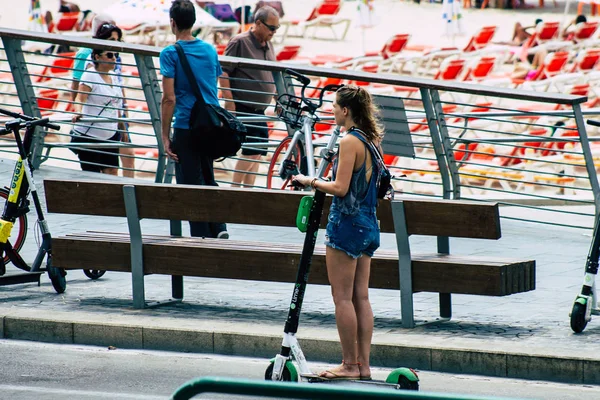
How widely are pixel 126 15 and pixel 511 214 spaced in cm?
2127

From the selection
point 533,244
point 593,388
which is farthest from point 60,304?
point 533,244

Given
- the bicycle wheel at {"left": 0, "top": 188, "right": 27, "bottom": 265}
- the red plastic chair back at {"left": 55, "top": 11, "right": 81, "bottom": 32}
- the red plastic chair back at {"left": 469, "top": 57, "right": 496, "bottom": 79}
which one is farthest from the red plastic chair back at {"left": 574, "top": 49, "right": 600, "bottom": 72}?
the bicycle wheel at {"left": 0, "top": 188, "right": 27, "bottom": 265}

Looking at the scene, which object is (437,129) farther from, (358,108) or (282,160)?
(358,108)

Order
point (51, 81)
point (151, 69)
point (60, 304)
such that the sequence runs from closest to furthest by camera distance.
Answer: point (60, 304) → point (151, 69) → point (51, 81)

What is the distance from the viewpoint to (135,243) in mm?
8305

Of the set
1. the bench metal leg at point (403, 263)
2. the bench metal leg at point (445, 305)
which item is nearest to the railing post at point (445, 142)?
the bench metal leg at point (445, 305)

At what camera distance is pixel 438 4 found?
53.3 meters

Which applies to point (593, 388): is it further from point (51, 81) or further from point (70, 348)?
point (51, 81)

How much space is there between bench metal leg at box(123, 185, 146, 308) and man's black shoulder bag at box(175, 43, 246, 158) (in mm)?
1311

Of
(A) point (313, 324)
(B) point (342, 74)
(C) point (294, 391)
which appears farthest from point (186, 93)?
(C) point (294, 391)

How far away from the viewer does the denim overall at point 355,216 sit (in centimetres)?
650

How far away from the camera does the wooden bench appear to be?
7.54 metres

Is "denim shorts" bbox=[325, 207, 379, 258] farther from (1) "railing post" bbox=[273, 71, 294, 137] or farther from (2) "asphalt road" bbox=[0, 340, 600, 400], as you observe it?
(1) "railing post" bbox=[273, 71, 294, 137]

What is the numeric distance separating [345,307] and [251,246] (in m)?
1.80
